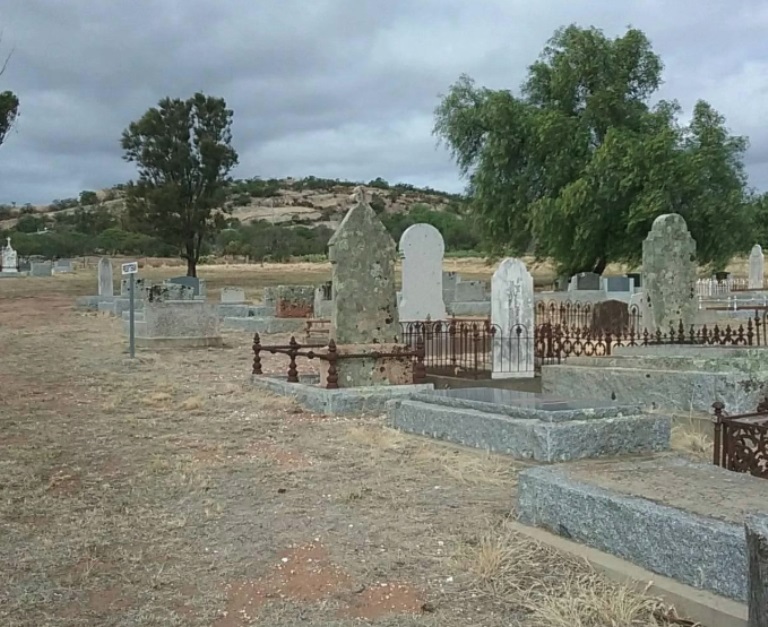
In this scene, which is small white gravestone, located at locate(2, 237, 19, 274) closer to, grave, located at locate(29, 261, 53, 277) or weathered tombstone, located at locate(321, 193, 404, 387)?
grave, located at locate(29, 261, 53, 277)

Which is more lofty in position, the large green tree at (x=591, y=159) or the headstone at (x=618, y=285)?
the large green tree at (x=591, y=159)

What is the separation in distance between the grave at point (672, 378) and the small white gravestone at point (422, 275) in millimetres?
7765

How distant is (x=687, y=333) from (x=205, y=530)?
1266 cm

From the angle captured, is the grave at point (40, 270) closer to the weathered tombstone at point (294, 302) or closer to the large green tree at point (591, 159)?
the large green tree at point (591, 159)

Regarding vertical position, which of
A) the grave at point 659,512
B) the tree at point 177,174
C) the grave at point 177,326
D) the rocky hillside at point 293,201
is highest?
the rocky hillside at point 293,201

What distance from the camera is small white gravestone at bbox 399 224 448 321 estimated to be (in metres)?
18.2

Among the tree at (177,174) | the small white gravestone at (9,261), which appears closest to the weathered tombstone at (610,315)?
the tree at (177,174)

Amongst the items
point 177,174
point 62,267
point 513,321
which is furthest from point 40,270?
point 513,321

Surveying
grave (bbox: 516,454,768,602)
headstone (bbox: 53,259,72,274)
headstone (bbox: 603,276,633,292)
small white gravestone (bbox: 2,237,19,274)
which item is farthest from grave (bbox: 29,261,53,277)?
grave (bbox: 516,454,768,602)

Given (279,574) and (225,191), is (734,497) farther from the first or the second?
(225,191)

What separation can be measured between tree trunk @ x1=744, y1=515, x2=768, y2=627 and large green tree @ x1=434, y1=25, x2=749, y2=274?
1236 inches

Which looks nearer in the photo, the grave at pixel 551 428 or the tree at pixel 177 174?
the grave at pixel 551 428

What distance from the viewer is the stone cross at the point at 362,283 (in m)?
11.1

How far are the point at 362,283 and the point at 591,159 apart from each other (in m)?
27.0
